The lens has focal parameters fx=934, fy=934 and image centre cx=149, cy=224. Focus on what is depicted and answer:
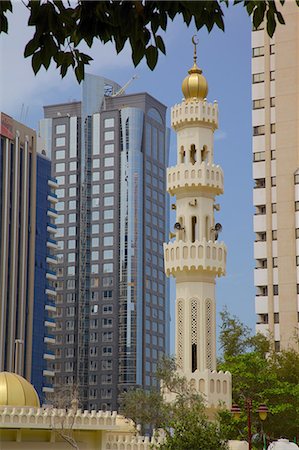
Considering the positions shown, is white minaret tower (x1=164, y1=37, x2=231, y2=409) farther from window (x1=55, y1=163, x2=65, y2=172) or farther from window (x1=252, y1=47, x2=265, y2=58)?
window (x1=55, y1=163, x2=65, y2=172)

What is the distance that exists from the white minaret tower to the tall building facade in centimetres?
2613

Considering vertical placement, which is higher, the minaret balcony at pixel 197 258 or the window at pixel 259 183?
the window at pixel 259 183

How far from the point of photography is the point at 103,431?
31.9m

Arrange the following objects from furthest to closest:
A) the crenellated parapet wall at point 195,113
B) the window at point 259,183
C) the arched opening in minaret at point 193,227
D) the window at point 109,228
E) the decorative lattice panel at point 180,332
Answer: the window at point 109,228 < the window at point 259,183 < the crenellated parapet wall at point 195,113 < the arched opening in minaret at point 193,227 < the decorative lattice panel at point 180,332

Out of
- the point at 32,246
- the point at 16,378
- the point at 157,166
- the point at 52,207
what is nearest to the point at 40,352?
the point at 32,246

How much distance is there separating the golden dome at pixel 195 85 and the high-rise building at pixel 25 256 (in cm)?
5267

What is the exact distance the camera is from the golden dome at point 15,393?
104 feet

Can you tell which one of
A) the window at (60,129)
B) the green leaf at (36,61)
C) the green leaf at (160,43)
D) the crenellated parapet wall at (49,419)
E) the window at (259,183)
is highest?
the window at (60,129)

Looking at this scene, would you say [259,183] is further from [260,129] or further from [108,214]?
[108,214]

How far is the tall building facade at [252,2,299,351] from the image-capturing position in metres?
59.2

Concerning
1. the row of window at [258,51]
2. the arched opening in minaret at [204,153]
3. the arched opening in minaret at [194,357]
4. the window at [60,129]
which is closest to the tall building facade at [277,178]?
the row of window at [258,51]

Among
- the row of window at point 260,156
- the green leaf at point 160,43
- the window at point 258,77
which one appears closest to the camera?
the green leaf at point 160,43

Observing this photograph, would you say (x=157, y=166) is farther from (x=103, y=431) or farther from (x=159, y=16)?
(x=159, y=16)

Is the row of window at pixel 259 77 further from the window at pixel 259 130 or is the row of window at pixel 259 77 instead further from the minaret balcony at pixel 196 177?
the minaret balcony at pixel 196 177
